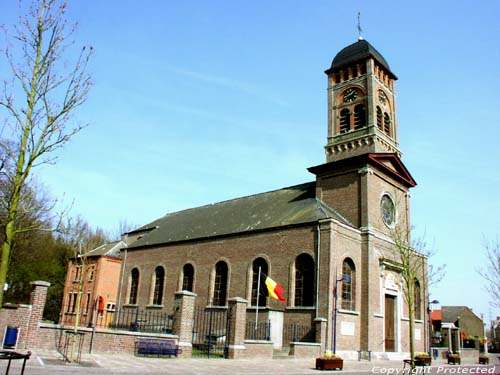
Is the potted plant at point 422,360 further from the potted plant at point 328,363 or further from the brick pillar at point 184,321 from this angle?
the brick pillar at point 184,321

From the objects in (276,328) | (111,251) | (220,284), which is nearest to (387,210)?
(276,328)

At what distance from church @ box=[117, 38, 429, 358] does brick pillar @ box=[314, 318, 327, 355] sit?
0.44 feet

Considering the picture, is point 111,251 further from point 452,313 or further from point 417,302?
point 452,313

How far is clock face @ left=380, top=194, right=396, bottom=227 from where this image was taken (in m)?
27.4

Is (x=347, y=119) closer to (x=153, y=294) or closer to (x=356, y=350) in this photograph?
(x=356, y=350)

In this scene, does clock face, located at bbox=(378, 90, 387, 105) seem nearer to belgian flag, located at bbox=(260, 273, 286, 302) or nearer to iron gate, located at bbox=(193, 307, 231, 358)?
belgian flag, located at bbox=(260, 273, 286, 302)

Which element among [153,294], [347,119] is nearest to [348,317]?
[347,119]

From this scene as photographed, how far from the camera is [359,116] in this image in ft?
98.1

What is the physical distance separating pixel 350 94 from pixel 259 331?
17.2m

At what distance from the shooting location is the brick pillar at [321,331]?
20.9 meters

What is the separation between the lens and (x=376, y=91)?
98.0 ft

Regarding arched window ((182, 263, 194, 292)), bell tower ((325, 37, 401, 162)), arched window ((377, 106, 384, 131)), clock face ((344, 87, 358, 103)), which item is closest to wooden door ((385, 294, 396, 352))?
bell tower ((325, 37, 401, 162))

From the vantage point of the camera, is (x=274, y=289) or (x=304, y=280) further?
(x=304, y=280)

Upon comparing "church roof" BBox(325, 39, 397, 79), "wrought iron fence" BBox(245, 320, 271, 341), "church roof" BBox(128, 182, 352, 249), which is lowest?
"wrought iron fence" BBox(245, 320, 271, 341)
